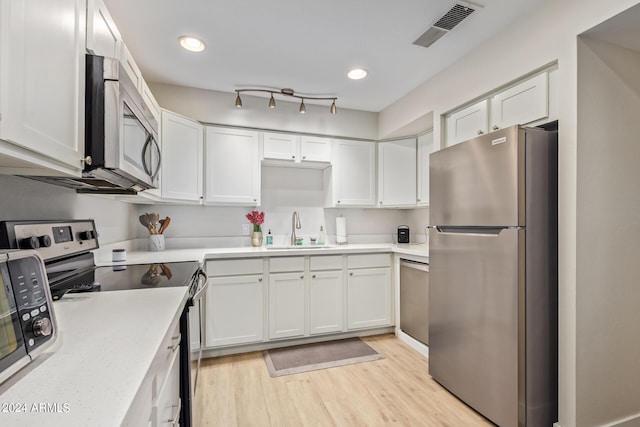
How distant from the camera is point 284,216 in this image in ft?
11.1

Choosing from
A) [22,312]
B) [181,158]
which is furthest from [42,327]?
[181,158]

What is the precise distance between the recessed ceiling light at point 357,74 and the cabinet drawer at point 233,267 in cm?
180

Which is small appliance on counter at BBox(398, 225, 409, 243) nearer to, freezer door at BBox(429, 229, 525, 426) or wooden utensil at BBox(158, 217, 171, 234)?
freezer door at BBox(429, 229, 525, 426)

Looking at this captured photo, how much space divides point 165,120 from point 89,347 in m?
2.29

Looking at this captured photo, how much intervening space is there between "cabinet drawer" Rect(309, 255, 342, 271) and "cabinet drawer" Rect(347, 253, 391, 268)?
12 cm

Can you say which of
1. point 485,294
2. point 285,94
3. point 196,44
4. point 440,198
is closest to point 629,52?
point 440,198

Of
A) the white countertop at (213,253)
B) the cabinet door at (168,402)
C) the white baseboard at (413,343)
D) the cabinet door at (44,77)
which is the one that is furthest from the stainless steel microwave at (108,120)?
the white baseboard at (413,343)

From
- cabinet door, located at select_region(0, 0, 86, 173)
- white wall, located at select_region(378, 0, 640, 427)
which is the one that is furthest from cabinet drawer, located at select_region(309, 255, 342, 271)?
cabinet door, located at select_region(0, 0, 86, 173)

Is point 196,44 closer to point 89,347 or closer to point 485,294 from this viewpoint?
point 89,347

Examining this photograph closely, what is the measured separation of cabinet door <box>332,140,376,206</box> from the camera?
3357 mm

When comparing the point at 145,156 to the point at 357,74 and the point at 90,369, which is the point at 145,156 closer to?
the point at 90,369

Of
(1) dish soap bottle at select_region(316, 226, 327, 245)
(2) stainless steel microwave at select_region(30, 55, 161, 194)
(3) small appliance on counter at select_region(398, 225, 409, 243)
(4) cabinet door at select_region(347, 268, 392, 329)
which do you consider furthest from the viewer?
(3) small appliance on counter at select_region(398, 225, 409, 243)

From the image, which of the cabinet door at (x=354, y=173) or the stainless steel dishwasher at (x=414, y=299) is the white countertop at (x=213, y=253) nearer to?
the stainless steel dishwasher at (x=414, y=299)

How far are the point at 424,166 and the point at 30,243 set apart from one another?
3.12 m
